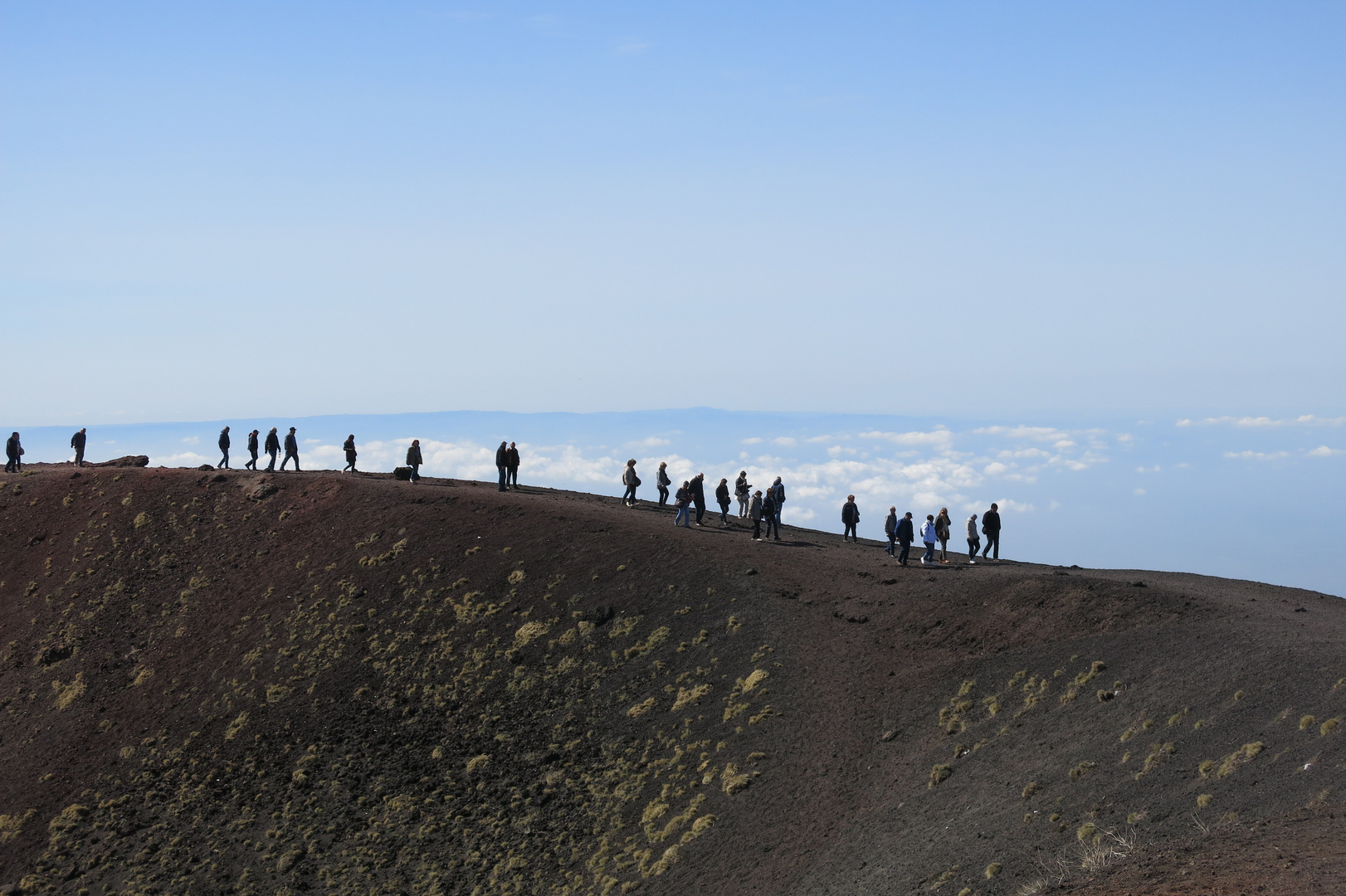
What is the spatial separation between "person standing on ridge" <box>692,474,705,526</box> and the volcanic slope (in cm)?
147

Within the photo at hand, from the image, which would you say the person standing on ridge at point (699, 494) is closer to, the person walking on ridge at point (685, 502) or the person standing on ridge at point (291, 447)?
the person walking on ridge at point (685, 502)

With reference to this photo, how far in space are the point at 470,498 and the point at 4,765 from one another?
19040 mm

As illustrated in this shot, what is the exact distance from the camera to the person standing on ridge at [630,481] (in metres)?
44.1

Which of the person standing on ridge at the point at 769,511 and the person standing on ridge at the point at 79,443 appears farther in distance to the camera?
the person standing on ridge at the point at 79,443

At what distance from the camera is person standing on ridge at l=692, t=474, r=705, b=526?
40.8 meters

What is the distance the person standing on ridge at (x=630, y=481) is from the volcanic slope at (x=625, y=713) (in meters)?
2.93

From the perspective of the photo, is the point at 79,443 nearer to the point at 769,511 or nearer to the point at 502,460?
the point at 502,460

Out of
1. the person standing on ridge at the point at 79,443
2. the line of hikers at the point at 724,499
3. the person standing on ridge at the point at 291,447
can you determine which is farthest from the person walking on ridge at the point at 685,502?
the person standing on ridge at the point at 79,443

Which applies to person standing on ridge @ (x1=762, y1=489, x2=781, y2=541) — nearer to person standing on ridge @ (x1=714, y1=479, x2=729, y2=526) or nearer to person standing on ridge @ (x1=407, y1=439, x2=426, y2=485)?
person standing on ridge @ (x1=714, y1=479, x2=729, y2=526)

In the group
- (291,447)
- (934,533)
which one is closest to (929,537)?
(934,533)

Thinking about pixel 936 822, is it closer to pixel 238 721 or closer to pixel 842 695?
pixel 842 695

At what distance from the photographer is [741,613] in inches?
1273

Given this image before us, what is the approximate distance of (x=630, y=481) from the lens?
147 feet

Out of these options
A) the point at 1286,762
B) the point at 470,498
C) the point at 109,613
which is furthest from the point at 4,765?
the point at 1286,762
